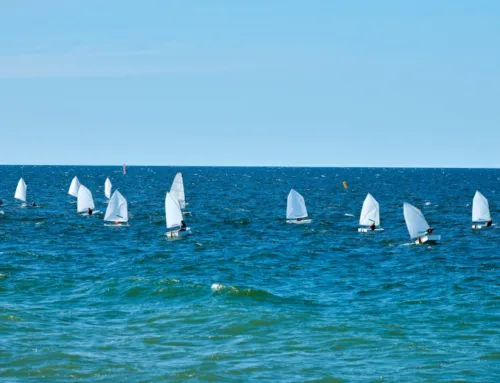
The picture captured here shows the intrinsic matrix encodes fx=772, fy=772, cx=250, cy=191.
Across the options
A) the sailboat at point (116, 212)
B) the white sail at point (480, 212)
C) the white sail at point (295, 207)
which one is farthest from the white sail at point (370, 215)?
the sailboat at point (116, 212)

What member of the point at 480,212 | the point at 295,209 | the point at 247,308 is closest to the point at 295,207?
the point at 295,209

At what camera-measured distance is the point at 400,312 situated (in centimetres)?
3653

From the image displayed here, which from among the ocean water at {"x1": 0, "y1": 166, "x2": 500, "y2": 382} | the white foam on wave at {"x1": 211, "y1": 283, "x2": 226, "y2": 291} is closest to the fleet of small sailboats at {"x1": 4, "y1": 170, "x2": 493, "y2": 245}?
the ocean water at {"x1": 0, "y1": 166, "x2": 500, "y2": 382}

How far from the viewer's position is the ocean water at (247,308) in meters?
28.1

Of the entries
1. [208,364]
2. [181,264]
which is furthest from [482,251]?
[208,364]

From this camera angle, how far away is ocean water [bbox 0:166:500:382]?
2811 cm

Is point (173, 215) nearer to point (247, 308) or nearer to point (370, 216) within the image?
point (370, 216)

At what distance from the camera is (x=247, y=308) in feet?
122

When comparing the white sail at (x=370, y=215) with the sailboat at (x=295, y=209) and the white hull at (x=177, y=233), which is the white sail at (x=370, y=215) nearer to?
the sailboat at (x=295, y=209)

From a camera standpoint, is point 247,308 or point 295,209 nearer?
point 247,308

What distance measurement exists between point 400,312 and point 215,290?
10.2 meters

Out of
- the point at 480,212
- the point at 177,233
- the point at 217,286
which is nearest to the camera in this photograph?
the point at 217,286

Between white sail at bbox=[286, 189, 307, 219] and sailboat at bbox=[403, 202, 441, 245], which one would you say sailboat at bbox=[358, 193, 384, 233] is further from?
sailboat at bbox=[403, 202, 441, 245]

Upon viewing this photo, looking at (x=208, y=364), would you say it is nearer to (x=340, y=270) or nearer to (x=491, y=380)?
(x=491, y=380)
